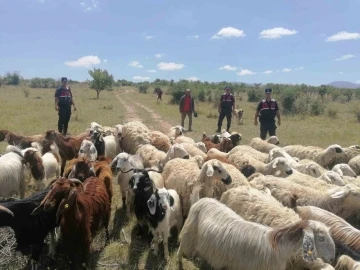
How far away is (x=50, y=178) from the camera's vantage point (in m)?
8.46

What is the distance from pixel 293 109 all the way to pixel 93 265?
1064 inches

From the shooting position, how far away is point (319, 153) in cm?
995

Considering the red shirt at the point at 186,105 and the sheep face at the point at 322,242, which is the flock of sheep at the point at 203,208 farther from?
the red shirt at the point at 186,105

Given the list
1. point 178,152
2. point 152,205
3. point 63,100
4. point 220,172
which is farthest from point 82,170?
point 63,100

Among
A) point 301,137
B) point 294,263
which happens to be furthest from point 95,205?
point 301,137

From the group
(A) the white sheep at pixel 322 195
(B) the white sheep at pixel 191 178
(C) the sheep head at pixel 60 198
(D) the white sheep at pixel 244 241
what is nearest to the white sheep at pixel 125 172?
(B) the white sheep at pixel 191 178

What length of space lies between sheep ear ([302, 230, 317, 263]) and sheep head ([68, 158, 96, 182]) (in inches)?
157

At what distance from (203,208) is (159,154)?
13.9 ft

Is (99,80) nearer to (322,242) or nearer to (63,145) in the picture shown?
(63,145)

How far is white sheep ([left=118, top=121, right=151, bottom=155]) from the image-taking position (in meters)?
10.5

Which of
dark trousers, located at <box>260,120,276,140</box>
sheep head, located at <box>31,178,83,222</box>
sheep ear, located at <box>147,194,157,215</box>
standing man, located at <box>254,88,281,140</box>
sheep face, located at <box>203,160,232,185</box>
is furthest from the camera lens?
dark trousers, located at <box>260,120,276,140</box>

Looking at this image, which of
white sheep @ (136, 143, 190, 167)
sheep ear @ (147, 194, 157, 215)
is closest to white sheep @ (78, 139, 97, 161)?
white sheep @ (136, 143, 190, 167)

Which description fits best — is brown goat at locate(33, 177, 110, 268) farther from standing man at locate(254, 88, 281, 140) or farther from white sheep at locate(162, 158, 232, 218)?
standing man at locate(254, 88, 281, 140)

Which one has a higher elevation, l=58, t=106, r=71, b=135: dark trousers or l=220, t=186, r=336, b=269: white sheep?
l=58, t=106, r=71, b=135: dark trousers
